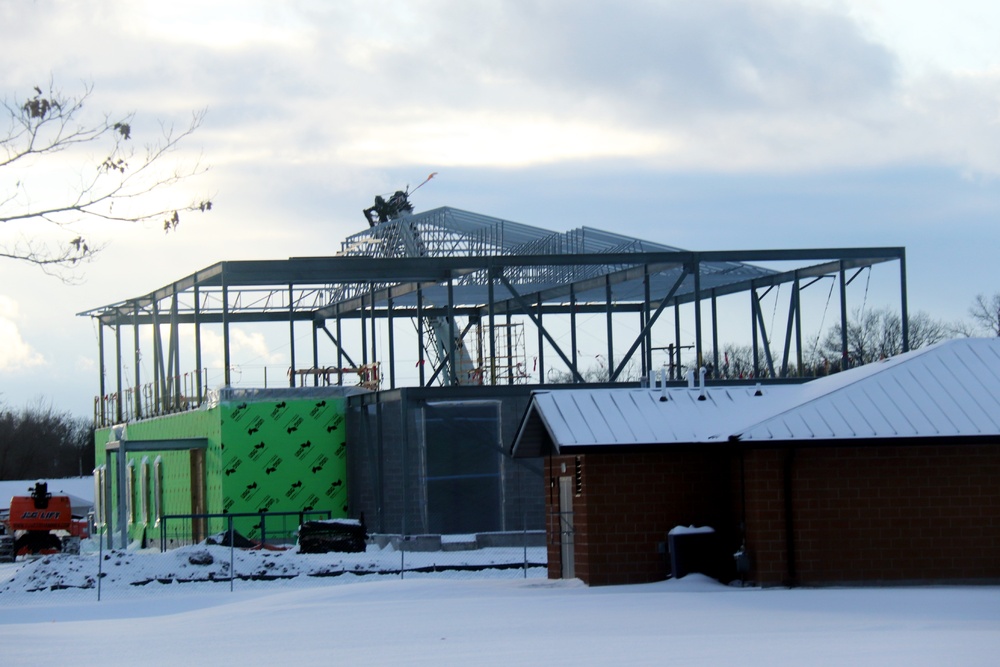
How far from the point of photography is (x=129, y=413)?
4766cm

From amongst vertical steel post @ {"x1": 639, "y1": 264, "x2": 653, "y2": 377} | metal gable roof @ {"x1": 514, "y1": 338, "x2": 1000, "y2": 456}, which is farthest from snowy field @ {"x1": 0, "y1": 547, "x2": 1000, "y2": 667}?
vertical steel post @ {"x1": 639, "y1": 264, "x2": 653, "y2": 377}

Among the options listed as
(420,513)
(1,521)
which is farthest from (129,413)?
(420,513)

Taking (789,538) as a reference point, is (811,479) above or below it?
above

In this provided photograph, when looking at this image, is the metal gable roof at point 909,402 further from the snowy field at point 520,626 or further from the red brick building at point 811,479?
the snowy field at point 520,626

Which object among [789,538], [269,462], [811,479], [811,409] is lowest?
[789,538]

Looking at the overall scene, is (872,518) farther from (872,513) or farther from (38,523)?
(38,523)

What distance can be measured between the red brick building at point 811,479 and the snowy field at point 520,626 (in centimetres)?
71

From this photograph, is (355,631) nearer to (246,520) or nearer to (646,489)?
(646,489)

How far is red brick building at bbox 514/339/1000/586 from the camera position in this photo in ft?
69.6

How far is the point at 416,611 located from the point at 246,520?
18.2 meters

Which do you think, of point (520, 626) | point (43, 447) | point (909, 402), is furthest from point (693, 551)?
point (43, 447)

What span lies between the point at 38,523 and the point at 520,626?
28.8 m

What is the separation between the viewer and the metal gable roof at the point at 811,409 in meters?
21.3

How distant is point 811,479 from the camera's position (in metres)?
21.4
